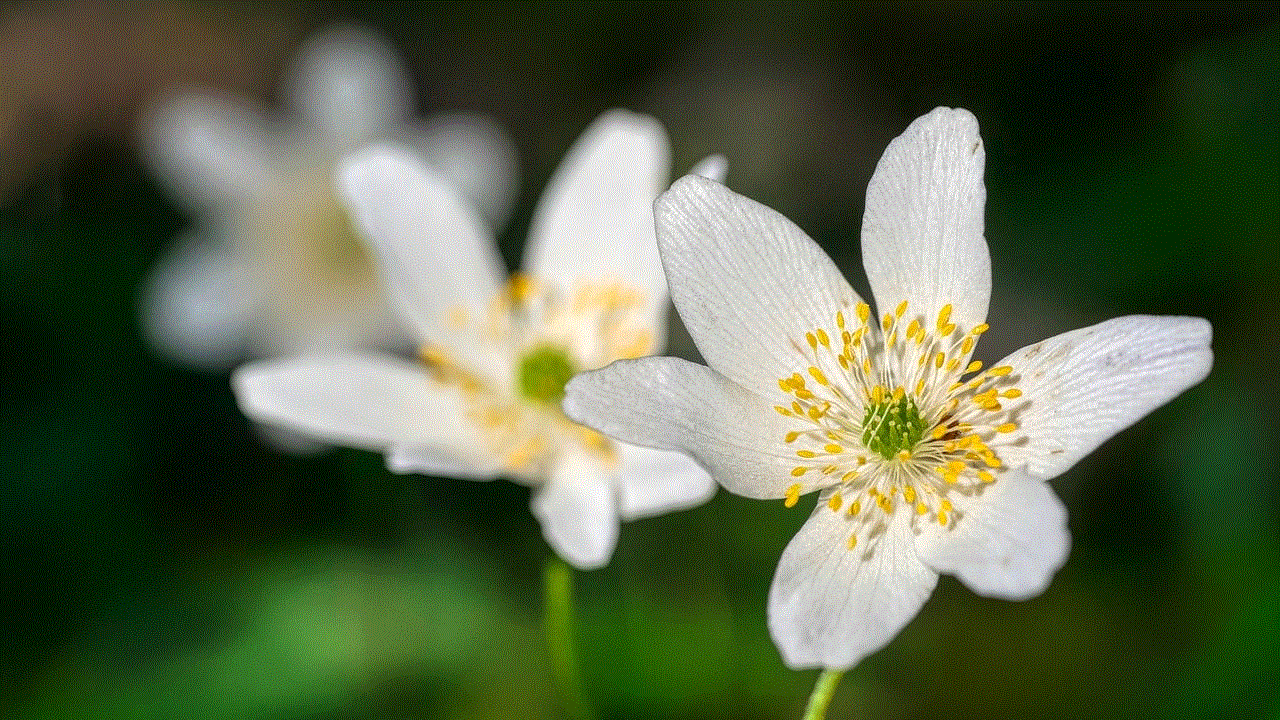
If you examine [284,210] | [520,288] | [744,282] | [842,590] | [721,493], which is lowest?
[721,493]

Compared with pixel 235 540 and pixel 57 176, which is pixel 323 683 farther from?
pixel 57 176

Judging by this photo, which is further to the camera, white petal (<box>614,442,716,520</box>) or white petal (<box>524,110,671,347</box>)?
white petal (<box>524,110,671,347</box>)

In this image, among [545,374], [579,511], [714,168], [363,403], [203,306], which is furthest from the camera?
[203,306]

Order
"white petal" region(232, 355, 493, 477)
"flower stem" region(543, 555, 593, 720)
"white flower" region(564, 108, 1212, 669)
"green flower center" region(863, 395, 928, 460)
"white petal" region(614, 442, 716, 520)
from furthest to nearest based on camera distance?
"white petal" region(232, 355, 493, 477) < "flower stem" region(543, 555, 593, 720) < "white petal" region(614, 442, 716, 520) < "green flower center" region(863, 395, 928, 460) < "white flower" region(564, 108, 1212, 669)

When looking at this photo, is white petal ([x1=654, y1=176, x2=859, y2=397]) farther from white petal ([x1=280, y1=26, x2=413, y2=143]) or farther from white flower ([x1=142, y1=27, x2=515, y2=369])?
white petal ([x1=280, y1=26, x2=413, y2=143])

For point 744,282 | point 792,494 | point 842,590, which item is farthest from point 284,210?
point 842,590

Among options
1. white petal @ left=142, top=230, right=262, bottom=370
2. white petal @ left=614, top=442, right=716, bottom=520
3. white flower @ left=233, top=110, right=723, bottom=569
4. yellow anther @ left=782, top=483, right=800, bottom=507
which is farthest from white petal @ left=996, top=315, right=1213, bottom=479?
white petal @ left=142, top=230, right=262, bottom=370

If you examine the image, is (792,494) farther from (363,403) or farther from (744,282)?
(363,403)
